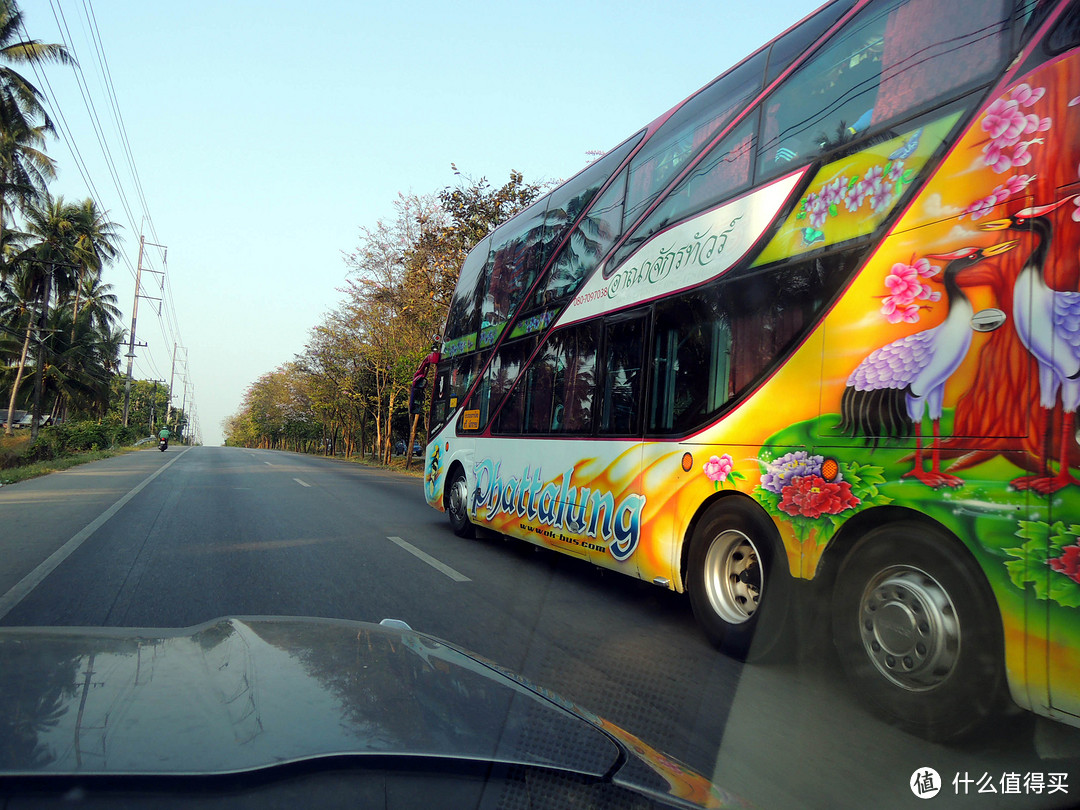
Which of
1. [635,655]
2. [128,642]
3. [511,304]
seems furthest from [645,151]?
[128,642]

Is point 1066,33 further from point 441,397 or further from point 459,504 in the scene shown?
point 441,397

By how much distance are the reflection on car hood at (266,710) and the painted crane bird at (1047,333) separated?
6.87 feet

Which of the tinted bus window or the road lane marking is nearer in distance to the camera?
the road lane marking

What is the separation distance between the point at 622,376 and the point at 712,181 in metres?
1.72

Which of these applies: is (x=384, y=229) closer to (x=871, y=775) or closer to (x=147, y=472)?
(x=147, y=472)

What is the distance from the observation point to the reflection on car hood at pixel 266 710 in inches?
55.1

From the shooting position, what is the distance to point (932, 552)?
3330mm

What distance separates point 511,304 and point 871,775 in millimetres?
6335

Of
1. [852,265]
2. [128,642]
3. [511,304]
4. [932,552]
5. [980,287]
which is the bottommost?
[128,642]

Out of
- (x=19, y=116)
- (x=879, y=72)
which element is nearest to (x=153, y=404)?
(x=19, y=116)

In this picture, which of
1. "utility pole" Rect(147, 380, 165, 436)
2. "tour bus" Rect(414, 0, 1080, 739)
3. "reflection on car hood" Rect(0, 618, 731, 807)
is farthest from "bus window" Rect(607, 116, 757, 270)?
"utility pole" Rect(147, 380, 165, 436)

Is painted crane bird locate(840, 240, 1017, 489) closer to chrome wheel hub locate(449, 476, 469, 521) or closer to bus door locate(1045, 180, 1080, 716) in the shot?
bus door locate(1045, 180, 1080, 716)

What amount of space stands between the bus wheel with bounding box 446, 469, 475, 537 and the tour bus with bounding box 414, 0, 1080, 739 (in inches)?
112

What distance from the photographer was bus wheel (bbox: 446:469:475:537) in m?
9.44
